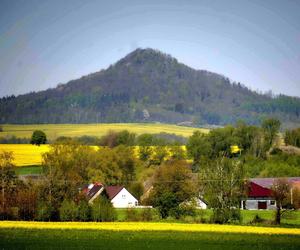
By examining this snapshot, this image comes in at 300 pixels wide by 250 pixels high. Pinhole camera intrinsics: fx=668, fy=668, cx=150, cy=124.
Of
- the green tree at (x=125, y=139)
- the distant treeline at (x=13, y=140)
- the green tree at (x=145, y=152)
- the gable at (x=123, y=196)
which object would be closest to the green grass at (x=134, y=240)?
the gable at (x=123, y=196)

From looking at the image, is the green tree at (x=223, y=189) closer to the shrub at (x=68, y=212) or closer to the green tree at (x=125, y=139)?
the shrub at (x=68, y=212)

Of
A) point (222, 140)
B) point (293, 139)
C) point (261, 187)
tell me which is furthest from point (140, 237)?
point (293, 139)

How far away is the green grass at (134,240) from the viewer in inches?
1294

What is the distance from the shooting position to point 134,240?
3622 centimetres

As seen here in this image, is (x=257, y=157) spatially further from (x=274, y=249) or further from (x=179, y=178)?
(x=274, y=249)

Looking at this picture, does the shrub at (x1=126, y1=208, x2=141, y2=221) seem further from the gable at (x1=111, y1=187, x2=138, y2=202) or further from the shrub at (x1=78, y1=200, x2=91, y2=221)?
the gable at (x1=111, y1=187, x2=138, y2=202)

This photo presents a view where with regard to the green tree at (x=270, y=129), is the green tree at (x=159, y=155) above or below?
below

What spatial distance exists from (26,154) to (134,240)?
77274mm

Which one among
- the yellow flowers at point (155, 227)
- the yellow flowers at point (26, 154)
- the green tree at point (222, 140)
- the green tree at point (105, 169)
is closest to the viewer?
the yellow flowers at point (155, 227)

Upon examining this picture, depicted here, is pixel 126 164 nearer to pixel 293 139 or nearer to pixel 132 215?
pixel 293 139

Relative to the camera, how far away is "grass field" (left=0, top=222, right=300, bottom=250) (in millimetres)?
33438

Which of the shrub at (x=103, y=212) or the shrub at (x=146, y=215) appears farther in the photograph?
the shrub at (x=146, y=215)

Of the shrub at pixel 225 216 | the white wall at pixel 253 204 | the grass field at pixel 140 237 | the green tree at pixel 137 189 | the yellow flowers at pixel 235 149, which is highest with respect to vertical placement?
the yellow flowers at pixel 235 149

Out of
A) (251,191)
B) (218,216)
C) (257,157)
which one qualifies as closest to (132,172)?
(251,191)
